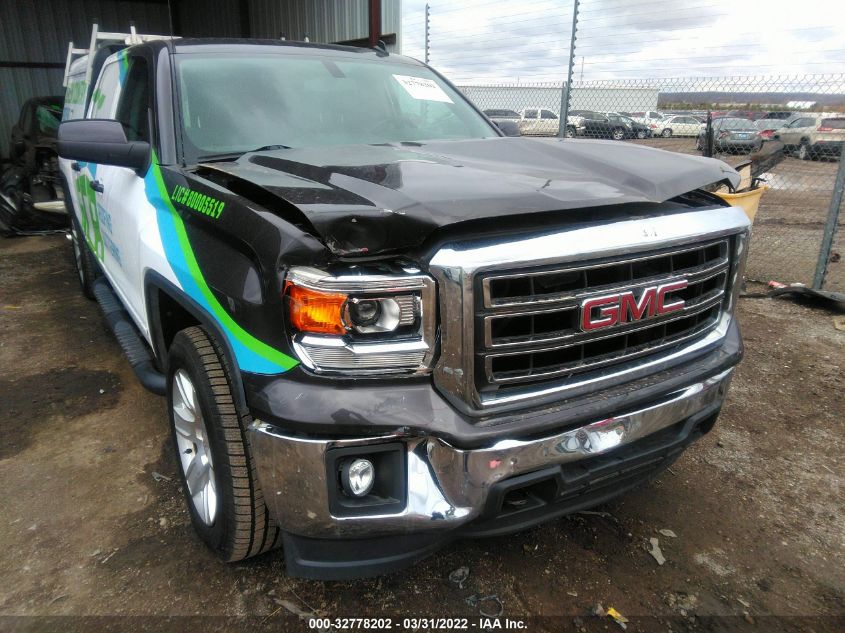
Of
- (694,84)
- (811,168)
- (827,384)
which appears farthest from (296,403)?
(811,168)

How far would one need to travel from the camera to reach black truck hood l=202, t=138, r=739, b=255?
1.54 meters

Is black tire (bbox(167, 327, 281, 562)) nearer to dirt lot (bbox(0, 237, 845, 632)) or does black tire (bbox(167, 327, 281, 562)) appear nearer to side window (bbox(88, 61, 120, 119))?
dirt lot (bbox(0, 237, 845, 632))

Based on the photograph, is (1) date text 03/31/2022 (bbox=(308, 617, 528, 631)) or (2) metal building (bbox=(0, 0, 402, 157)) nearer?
(1) date text 03/31/2022 (bbox=(308, 617, 528, 631))

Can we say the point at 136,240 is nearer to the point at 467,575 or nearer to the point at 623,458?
the point at 467,575

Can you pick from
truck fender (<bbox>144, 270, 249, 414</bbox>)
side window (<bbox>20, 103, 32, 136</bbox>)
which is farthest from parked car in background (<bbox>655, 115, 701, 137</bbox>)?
truck fender (<bbox>144, 270, 249, 414</bbox>)

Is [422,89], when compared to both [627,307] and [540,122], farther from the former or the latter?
[540,122]

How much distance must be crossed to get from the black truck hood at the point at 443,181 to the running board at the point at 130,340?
104cm

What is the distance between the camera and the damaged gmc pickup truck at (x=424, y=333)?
1577mm

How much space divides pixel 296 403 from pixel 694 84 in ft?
21.2

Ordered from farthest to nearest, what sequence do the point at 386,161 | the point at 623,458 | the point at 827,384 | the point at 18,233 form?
the point at 18,233 → the point at 827,384 → the point at 386,161 → the point at 623,458

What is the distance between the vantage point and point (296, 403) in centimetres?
157

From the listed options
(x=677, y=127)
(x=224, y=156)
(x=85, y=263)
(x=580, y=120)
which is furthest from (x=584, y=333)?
(x=677, y=127)

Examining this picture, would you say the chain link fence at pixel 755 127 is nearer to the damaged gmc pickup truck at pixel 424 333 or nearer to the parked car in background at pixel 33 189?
the damaged gmc pickup truck at pixel 424 333

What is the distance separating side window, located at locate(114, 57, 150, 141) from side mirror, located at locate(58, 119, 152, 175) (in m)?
0.25
